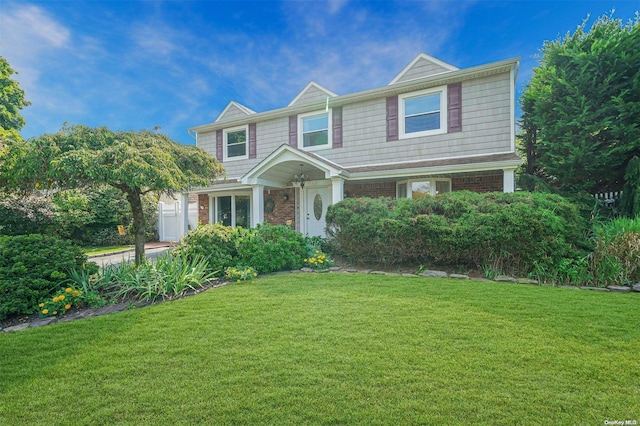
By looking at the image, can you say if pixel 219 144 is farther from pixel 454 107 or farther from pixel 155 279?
pixel 454 107

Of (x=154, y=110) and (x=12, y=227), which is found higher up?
(x=154, y=110)

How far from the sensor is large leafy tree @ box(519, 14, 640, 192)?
7.28m

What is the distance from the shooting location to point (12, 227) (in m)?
10.4

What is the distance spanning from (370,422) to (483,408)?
80 centimetres

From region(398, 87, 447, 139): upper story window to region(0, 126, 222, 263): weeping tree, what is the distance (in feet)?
23.7

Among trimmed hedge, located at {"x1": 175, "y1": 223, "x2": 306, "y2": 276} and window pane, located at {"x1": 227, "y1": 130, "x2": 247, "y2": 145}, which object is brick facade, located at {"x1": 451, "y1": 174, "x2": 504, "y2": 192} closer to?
trimmed hedge, located at {"x1": 175, "y1": 223, "x2": 306, "y2": 276}

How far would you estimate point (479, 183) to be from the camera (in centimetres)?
914

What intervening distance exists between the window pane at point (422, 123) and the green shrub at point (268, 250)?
5730 mm

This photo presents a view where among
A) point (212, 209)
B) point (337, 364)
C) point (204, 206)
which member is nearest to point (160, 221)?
point (204, 206)

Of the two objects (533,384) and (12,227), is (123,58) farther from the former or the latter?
(533,384)

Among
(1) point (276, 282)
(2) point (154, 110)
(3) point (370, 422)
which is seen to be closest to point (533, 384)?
(3) point (370, 422)

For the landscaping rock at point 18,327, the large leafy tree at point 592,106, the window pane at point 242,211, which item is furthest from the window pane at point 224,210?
the large leafy tree at point 592,106

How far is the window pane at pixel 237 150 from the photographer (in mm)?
12441

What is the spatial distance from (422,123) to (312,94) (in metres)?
4.79
